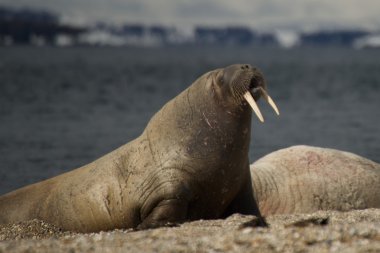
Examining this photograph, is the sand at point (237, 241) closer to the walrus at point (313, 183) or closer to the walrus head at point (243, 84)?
the walrus head at point (243, 84)

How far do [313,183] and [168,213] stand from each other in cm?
257

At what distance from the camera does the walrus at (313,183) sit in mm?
11836

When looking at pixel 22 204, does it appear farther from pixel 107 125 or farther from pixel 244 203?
pixel 107 125

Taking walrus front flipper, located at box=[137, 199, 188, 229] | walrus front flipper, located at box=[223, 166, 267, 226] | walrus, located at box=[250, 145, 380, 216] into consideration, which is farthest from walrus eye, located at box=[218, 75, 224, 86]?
walrus, located at box=[250, 145, 380, 216]

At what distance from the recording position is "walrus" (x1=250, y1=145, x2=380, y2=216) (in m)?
11.8

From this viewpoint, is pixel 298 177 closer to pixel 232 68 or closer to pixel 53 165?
pixel 232 68

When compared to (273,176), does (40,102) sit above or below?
below

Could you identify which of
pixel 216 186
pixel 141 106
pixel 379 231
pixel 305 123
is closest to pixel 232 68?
pixel 216 186

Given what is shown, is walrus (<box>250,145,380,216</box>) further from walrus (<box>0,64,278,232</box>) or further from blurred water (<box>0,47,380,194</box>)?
blurred water (<box>0,47,380,194</box>)

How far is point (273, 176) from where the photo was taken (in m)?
12.0

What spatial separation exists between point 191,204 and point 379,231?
2.48m

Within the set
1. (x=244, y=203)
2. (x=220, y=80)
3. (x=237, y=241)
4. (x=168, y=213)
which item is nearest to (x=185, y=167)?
(x=168, y=213)

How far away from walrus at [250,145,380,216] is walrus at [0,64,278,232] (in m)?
1.22

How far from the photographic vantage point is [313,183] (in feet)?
39.3
